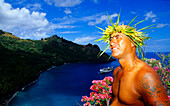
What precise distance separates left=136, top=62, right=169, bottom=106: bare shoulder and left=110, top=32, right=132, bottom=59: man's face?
1.18 feet

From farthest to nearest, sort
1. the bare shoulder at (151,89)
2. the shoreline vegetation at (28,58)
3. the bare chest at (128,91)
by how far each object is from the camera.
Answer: the shoreline vegetation at (28,58), the bare chest at (128,91), the bare shoulder at (151,89)

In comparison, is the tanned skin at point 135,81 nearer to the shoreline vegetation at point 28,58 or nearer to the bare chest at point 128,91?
the bare chest at point 128,91

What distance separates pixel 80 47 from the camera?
169 metres

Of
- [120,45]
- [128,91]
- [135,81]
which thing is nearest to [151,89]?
[135,81]

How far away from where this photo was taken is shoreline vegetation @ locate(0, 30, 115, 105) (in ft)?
137

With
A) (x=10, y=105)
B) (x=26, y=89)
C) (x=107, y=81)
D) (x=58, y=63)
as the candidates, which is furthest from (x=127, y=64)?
(x=58, y=63)

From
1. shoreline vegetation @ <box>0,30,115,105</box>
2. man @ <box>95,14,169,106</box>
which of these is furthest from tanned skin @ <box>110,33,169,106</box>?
shoreline vegetation @ <box>0,30,115,105</box>

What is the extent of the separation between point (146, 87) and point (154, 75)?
17 cm

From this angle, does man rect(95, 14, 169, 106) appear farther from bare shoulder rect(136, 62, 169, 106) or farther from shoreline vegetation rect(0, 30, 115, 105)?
shoreline vegetation rect(0, 30, 115, 105)

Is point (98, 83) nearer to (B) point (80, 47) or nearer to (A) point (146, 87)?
(A) point (146, 87)

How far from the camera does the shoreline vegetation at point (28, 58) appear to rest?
137 feet

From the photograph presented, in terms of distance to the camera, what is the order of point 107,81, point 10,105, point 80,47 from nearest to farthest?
point 107,81, point 10,105, point 80,47

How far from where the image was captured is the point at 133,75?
1604 mm

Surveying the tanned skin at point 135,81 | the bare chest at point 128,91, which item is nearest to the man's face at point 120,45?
the tanned skin at point 135,81
